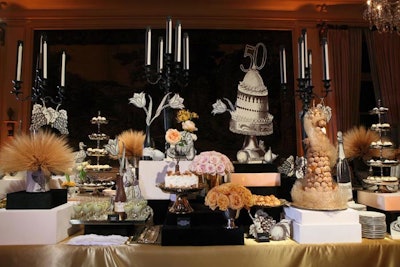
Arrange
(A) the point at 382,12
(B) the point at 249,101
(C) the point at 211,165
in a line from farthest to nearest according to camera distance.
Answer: (B) the point at 249,101 → (A) the point at 382,12 → (C) the point at 211,165

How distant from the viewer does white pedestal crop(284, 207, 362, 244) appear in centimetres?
209

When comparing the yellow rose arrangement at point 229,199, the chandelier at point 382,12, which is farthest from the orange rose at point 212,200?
the chandelier at point 382,12

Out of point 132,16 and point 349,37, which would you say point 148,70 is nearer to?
point 132,16

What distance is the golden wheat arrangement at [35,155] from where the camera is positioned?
83.4 inches

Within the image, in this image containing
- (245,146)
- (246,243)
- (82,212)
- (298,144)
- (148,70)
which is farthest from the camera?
(298,144)

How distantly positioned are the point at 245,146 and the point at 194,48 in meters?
3.43

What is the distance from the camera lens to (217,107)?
3389 mm

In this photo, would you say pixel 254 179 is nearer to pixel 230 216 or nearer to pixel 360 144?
pixel 230 216

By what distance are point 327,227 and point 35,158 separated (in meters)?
1.94

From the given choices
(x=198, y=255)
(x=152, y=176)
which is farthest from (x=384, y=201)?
(x=152, y=176)

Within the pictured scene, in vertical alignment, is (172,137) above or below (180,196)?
above

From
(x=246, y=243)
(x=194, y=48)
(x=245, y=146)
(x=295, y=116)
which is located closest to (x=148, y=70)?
(x=245, y=146)

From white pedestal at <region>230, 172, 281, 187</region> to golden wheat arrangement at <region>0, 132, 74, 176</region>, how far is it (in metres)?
1.28

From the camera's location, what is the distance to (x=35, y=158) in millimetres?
2143
